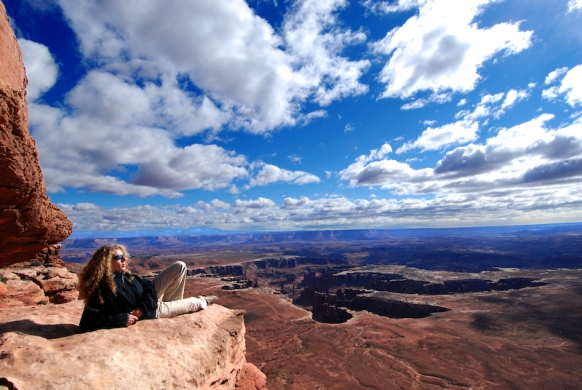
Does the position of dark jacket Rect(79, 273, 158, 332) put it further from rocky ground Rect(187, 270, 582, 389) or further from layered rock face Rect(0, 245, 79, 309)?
rocky ground Rect(187, 270, 582, 389)

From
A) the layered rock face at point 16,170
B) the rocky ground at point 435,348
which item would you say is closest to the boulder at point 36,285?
the layered rock face at point 16,170

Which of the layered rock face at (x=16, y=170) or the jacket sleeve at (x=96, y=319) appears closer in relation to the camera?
the layered rock face at (x=16, y=170)

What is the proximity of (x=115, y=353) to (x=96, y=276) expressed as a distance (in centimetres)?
147

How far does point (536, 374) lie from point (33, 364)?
33022mm

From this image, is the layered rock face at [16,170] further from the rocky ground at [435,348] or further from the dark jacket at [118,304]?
the rocky ground at [435,348]

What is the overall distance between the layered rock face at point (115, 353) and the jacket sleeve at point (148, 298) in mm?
254

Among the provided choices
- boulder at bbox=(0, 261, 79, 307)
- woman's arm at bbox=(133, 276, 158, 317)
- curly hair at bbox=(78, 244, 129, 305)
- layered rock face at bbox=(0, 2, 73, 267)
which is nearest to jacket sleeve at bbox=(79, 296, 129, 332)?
curly hair at bbox=(78, 244, 129, 305)

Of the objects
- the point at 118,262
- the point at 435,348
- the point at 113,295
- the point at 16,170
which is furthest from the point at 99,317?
the point at 435,348

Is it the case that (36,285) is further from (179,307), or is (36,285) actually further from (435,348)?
(435,348)

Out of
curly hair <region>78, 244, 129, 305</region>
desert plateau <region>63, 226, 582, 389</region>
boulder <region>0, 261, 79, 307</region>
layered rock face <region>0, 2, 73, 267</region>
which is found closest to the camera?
layered rock face <region>0, 2, 73, 267</region>

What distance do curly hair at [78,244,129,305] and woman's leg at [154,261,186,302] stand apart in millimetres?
1329

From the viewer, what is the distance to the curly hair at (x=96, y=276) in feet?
16.8

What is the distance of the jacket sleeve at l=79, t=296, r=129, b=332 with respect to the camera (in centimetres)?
522

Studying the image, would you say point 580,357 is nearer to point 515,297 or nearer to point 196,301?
point 515,297
